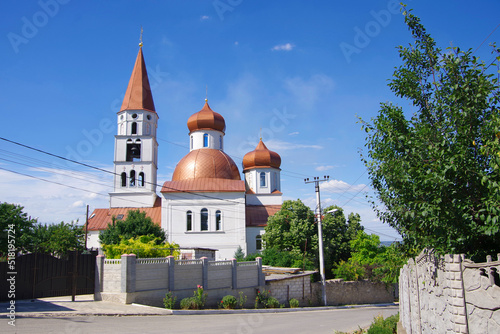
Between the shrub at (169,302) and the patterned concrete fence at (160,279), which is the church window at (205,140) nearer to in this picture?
the patterned concrete fence at (160,279)

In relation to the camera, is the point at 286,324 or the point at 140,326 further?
the point at 286,324

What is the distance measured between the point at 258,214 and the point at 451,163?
112ft

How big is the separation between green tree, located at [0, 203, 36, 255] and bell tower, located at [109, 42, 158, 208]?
8556mm

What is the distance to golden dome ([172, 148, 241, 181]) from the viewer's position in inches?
1487

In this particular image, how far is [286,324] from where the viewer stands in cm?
1345

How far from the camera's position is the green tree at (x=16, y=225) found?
27547 mm

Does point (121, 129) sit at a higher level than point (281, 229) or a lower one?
higher

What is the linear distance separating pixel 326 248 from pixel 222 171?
12404mm

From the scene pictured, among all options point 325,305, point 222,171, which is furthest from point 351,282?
point 222,171

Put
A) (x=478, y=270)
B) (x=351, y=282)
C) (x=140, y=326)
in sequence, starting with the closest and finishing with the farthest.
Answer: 1. (x=478, y=270)
2. (x=140, y=326)
3. (x=351, y=282)

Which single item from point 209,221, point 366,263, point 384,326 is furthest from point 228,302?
point 209,221

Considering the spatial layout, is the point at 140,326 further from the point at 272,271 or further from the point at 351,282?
the point at 351,282

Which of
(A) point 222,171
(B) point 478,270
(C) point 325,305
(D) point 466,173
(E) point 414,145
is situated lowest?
(C) point 325,305

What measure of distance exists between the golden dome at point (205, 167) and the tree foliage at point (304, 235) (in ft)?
23.6
